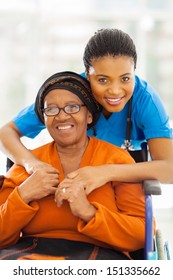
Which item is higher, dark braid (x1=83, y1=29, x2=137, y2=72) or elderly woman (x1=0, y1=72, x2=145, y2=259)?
dark braid (x1=83, y1=29, x2=137, y2=72)

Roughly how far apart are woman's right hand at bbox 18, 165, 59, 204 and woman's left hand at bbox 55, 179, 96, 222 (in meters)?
0.04

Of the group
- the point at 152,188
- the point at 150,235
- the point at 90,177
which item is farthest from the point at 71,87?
the point at 150,235

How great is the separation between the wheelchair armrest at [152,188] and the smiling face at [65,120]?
0.31m

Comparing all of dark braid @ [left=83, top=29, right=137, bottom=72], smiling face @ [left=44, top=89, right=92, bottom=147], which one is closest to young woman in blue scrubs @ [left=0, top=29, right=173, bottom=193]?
dark braid @ [left=83, top=29, right=137, bottom=72]

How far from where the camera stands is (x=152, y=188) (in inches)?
73.8

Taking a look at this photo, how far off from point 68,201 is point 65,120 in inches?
11.4

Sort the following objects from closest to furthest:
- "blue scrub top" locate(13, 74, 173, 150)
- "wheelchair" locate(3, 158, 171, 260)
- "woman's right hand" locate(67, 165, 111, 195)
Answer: "wheelchair" locate(3, 158, 171, 260) < "woman's right hand" locate(67, 165, 111, 195) < "blue scrub top" locate(13, 74, 173, 150)

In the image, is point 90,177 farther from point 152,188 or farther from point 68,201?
point 152,188

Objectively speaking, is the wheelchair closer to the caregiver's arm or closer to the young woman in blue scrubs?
the young woman in blue scrubs

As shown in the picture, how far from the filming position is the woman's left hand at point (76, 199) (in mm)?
1846

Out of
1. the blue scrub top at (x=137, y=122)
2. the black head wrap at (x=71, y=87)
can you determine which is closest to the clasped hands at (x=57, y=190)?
the black head wrap at (x=71, y=87)

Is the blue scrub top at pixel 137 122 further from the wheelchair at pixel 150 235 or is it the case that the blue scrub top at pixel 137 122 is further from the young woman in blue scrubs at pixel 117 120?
the wheelchair at pixel 150 235

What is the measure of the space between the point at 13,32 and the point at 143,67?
1.37 m

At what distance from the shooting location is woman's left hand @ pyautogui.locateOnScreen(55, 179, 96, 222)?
1.85m
